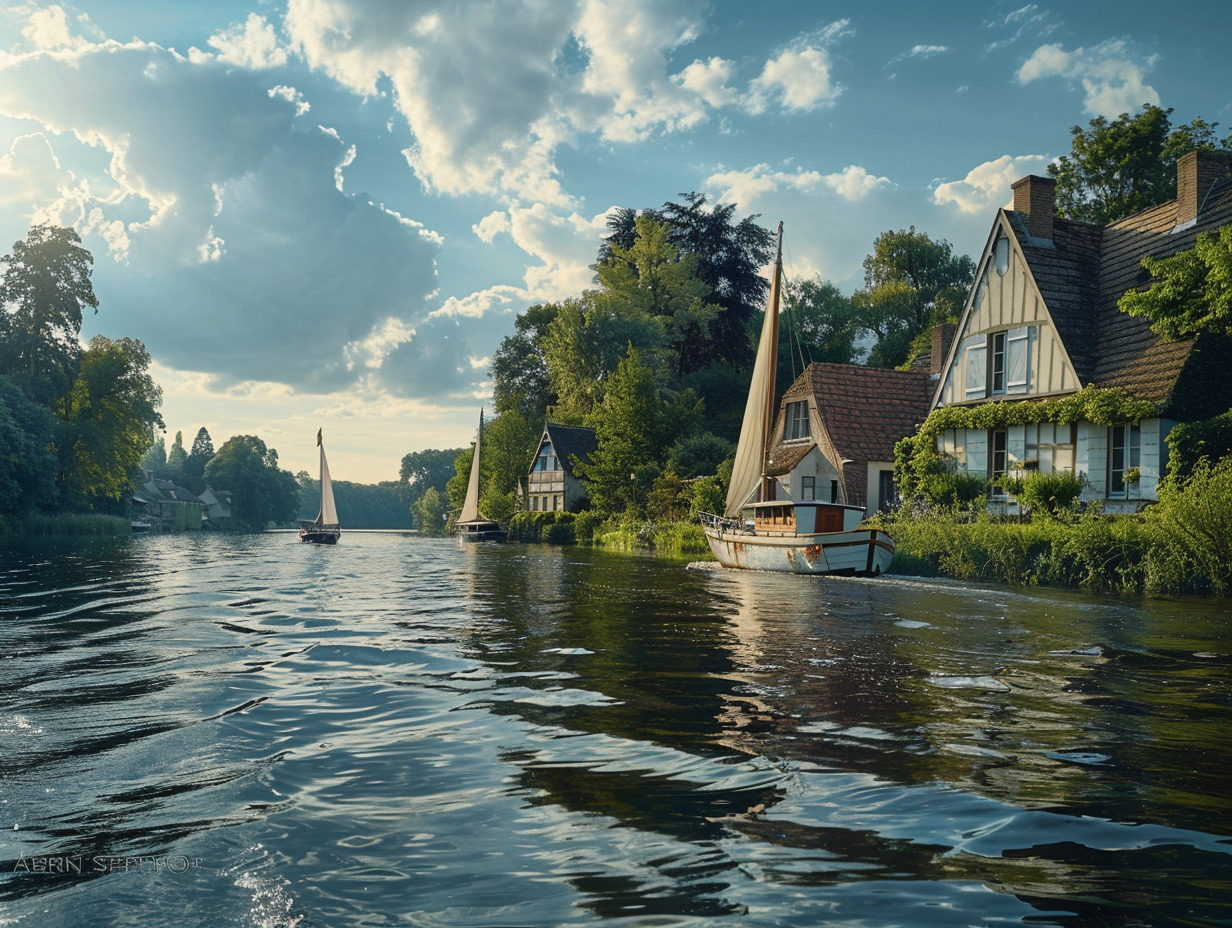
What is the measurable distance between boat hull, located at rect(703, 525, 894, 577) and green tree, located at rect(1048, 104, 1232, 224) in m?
27.6

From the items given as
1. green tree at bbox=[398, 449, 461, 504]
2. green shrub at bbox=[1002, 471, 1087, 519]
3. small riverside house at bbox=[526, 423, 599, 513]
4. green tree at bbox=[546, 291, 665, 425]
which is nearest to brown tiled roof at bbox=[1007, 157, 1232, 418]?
green shrub at bbox=[1002, 471, 1087, 519]

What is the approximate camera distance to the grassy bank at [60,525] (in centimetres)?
5409

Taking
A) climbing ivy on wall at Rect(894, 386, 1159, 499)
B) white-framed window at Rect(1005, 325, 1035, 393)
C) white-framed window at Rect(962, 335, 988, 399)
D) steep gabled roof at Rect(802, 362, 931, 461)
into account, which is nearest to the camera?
climbing ivy on wall at Rect(894, 386, 1159, 499)

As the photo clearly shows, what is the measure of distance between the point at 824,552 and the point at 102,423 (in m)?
62.7

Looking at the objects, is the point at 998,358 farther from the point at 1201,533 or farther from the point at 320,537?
the point at 320,537

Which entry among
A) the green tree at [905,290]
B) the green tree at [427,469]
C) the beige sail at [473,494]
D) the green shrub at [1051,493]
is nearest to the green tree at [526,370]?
the beige sail at [473,494]

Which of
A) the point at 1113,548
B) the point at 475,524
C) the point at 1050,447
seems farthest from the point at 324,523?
the point at 1113,548

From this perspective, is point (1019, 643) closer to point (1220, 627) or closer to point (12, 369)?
point (1220, 627)

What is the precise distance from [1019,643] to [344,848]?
9770 mm

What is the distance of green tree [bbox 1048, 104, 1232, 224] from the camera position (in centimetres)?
4178

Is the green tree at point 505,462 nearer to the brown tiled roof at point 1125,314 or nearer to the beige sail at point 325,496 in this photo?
the beige sail at point 325,496

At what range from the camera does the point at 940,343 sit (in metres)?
38.8

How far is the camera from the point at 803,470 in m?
38.3

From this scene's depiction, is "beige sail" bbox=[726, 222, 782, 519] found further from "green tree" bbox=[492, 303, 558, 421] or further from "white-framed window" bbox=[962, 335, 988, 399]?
"green tree" bbox=[492, 303, 558, 421]
